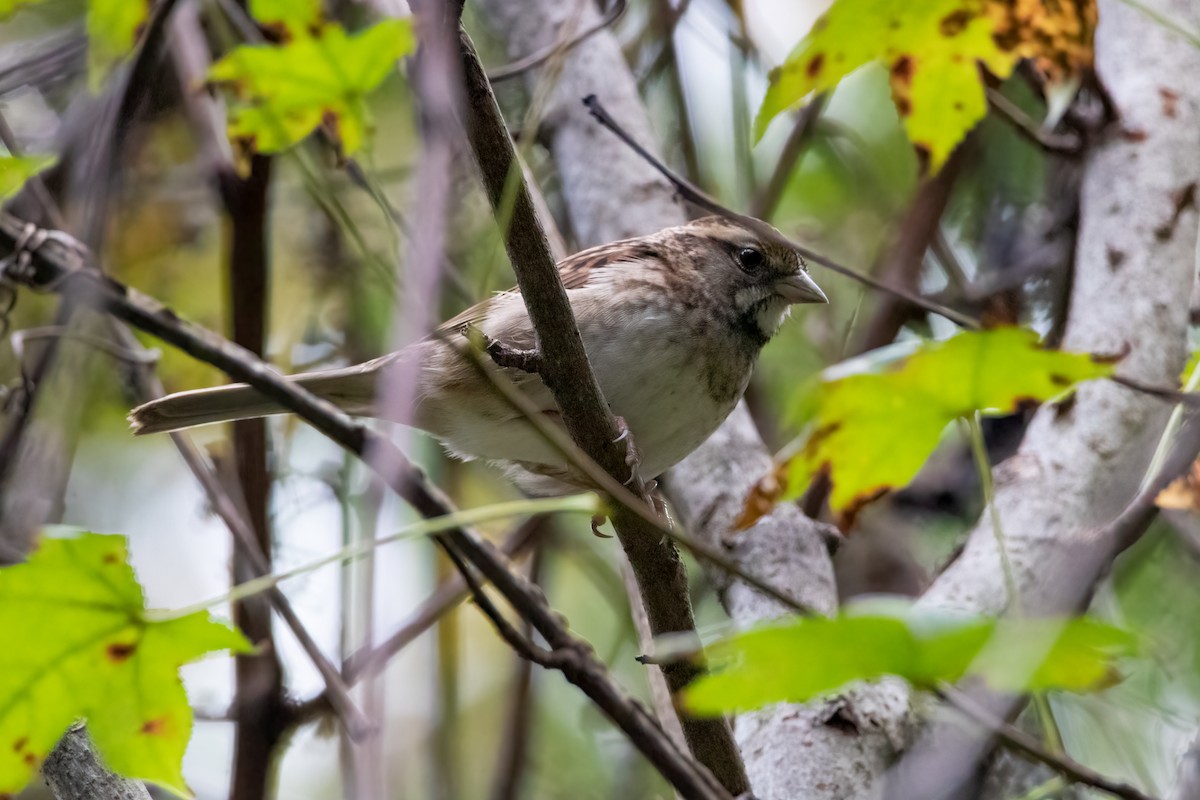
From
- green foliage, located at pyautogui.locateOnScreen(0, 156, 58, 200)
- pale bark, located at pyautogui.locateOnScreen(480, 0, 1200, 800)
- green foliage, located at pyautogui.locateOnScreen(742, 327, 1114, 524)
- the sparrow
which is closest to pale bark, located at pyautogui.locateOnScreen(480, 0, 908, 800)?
pale bark, located at pyautogui.locateOnScreen(480, 0, 1200, 800)

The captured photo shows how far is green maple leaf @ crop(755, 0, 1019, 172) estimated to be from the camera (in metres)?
2.33

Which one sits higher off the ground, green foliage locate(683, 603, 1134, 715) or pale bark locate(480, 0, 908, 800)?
green foliage locate(683, 603, 1134, 715)

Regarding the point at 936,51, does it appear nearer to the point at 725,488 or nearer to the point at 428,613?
the point at 725,488

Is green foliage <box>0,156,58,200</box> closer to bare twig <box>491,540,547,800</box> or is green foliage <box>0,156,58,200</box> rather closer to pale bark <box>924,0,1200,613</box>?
bare twig <box>491,540,547,800</box>

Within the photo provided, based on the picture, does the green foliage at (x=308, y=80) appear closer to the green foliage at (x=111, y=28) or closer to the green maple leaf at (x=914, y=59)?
the green foliage at (x=111, y=28)

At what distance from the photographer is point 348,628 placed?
110 inches

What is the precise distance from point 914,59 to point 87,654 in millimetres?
1892

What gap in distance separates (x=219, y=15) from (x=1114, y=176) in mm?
2469

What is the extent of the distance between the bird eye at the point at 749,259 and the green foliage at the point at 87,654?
1.88m

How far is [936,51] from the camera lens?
2570mm

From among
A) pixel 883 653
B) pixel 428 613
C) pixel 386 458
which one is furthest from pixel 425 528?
pixel 428 613

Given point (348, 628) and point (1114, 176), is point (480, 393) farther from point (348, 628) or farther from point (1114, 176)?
point (1114, 176)

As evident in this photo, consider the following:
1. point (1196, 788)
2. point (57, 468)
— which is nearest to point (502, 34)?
point (57, 468)

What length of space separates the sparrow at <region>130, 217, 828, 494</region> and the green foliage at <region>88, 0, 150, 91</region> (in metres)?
0.76
